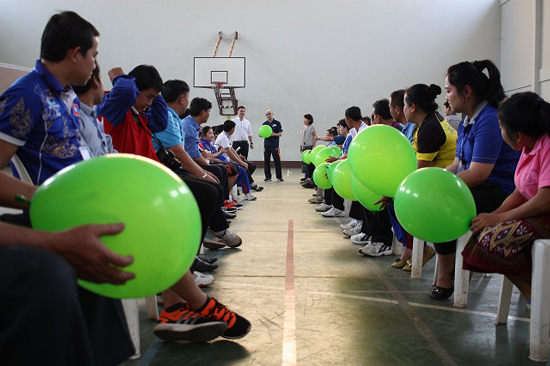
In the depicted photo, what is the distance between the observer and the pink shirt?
5.92 feet

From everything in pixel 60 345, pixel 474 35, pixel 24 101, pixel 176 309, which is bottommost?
pixel 176 309

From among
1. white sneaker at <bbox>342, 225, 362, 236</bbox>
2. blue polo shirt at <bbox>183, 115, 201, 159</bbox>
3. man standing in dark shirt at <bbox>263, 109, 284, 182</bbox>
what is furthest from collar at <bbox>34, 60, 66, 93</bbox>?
man standing in dark shirt at <bbox>263, 109, 284, 182</bbox>

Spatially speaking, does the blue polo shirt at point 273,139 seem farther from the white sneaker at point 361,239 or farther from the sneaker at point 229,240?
the sneaker at point 229,240

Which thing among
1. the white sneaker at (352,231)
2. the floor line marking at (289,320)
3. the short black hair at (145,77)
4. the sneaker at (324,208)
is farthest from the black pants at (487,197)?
the sneaker at (324,208)

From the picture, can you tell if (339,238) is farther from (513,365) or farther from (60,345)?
(60,345)

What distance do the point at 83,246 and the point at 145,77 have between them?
1.80 m

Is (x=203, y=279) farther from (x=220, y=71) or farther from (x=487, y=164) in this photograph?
(x=220, y=71)

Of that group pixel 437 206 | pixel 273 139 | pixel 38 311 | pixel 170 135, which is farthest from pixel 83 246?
pixel 273 139

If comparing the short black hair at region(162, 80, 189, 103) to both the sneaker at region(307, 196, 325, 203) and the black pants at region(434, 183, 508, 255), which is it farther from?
the sneaker at region(307, 196, 325, 203)

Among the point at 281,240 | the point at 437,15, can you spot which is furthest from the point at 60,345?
the point at 437,15

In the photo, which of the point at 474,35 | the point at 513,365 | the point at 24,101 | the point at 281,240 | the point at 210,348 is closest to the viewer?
the point at 24,101

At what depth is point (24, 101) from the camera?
140 centimetres

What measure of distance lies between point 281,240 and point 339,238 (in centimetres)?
53

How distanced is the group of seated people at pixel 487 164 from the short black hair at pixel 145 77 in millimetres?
1477
